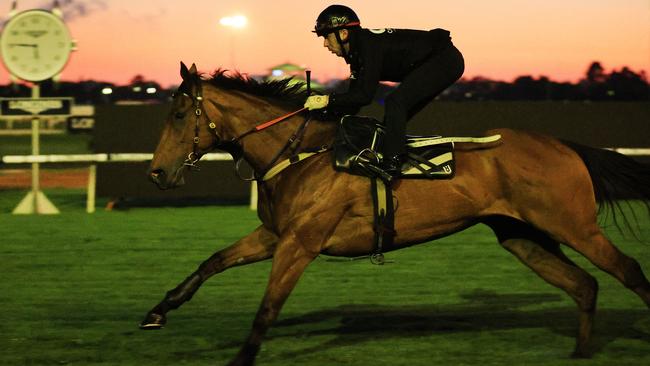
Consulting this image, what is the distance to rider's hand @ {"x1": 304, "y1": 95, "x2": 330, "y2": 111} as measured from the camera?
6891mm

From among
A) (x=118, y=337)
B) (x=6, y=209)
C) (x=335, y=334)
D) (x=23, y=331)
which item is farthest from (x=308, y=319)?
(x=6, y=209)

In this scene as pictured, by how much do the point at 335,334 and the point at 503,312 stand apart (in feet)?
5.12

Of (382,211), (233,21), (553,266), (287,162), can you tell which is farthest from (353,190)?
(233,21)

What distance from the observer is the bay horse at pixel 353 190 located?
6.81 meters

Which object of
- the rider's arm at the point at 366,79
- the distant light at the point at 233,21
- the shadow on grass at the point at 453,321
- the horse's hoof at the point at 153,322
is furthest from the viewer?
the distant light at the point at 233,21

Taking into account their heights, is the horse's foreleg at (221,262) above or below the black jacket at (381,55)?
below

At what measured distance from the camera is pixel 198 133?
6.93 m

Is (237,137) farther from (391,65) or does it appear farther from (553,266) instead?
(553,266)

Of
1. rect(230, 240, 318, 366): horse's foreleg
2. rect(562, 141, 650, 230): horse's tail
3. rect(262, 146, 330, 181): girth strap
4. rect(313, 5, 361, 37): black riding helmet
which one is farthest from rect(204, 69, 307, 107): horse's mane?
rect(562, 141, 650, 230): horse's tail

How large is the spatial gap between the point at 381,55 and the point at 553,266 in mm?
1810

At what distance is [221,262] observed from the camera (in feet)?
23.7

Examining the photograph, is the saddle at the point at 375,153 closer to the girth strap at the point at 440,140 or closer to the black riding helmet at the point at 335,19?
the girth strap at the point at 440,140

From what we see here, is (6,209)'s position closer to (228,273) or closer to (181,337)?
(228,273)

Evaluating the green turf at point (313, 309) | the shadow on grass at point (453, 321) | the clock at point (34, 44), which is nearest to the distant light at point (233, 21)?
the clock at point (34, 44)
